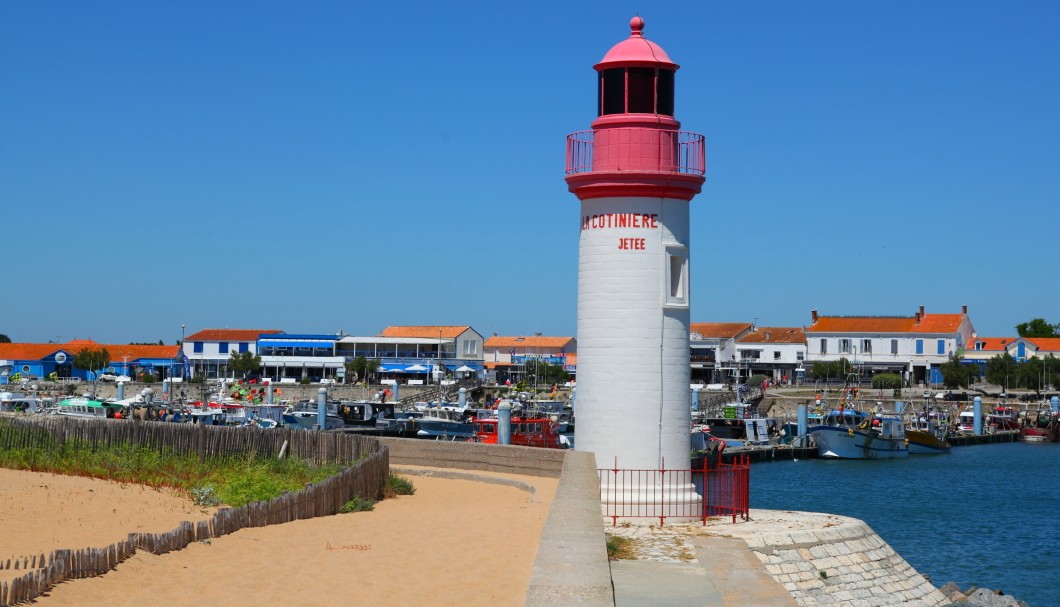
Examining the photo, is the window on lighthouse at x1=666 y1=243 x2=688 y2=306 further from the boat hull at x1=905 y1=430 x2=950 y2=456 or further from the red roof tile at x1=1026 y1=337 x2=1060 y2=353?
the red roof tile at x1=1026 y1=337 x2=1060 y2=353

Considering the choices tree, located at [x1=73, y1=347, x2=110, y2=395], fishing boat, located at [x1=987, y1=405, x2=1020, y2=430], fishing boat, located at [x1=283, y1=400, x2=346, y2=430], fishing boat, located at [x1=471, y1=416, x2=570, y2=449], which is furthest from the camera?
tree, located at [x1=73, y1=347, x2=110, y2=395]

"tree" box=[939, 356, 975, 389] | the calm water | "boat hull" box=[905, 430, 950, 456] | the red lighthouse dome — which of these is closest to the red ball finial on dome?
the red lighthouse dome

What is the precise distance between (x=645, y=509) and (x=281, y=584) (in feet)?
27.0

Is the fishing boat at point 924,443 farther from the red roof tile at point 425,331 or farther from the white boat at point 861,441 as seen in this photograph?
the red roof tile at point 425,331

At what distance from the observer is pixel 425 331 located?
4921 inches

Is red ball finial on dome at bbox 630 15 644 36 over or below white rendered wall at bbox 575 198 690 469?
over

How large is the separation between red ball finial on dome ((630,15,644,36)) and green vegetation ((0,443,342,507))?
28.2 feet

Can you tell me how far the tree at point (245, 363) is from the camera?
113m

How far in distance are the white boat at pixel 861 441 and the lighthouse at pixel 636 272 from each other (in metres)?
47.5

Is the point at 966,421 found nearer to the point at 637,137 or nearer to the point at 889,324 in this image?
the point at 889,324

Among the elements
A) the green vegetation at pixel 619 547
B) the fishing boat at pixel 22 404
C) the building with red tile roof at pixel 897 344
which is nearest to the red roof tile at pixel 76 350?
the fishing boat at pixel 22 404

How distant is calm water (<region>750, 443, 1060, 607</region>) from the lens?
30.4 metres

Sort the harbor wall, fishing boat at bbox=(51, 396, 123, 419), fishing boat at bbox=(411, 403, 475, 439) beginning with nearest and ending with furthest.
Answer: the harbor wall → fishing boat at bbox=(411, 403, 475, 439) → fishing boat at bbox=(51, 396, 123, 419)

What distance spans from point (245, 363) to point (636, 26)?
320 ft
